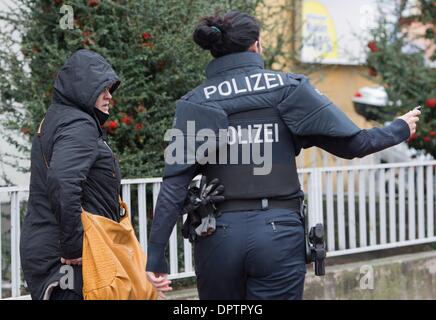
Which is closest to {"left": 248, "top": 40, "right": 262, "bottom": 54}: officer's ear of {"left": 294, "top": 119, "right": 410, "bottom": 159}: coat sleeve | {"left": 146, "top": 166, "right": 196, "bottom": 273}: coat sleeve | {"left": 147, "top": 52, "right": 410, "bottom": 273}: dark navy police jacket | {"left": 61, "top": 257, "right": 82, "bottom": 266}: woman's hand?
{"left": 147, "top": 52, "right": 410, "bottom": 273}: dark navy police jacket

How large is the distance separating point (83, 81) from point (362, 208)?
3630 millimetres

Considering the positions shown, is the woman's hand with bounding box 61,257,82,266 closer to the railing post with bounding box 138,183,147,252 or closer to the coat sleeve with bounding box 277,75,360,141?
the coat sleeve with bounding box 277,75,360,141

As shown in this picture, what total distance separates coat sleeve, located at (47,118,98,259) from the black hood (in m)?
0.17

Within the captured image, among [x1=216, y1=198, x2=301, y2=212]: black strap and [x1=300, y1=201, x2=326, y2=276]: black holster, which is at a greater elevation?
[x1=216, y1=198, x2=301, y2=212]: black strap

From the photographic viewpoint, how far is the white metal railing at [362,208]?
5758 mm

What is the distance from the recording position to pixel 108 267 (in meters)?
3.20

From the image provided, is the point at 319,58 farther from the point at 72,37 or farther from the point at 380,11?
the point at 72,37

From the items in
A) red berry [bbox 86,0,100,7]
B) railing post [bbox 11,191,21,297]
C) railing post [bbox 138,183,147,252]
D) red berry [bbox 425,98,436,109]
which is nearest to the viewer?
railing post [bbox 11,191,21,297]

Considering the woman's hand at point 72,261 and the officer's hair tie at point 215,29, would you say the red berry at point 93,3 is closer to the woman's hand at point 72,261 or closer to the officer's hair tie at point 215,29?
the officer's hair tie at point 215,29

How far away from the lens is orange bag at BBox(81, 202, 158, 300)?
125 inches

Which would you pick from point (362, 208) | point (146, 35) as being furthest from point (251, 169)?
point (362, 208)

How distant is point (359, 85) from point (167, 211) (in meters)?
8.82

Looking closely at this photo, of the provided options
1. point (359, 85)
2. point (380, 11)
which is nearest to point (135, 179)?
point (380, 11)
